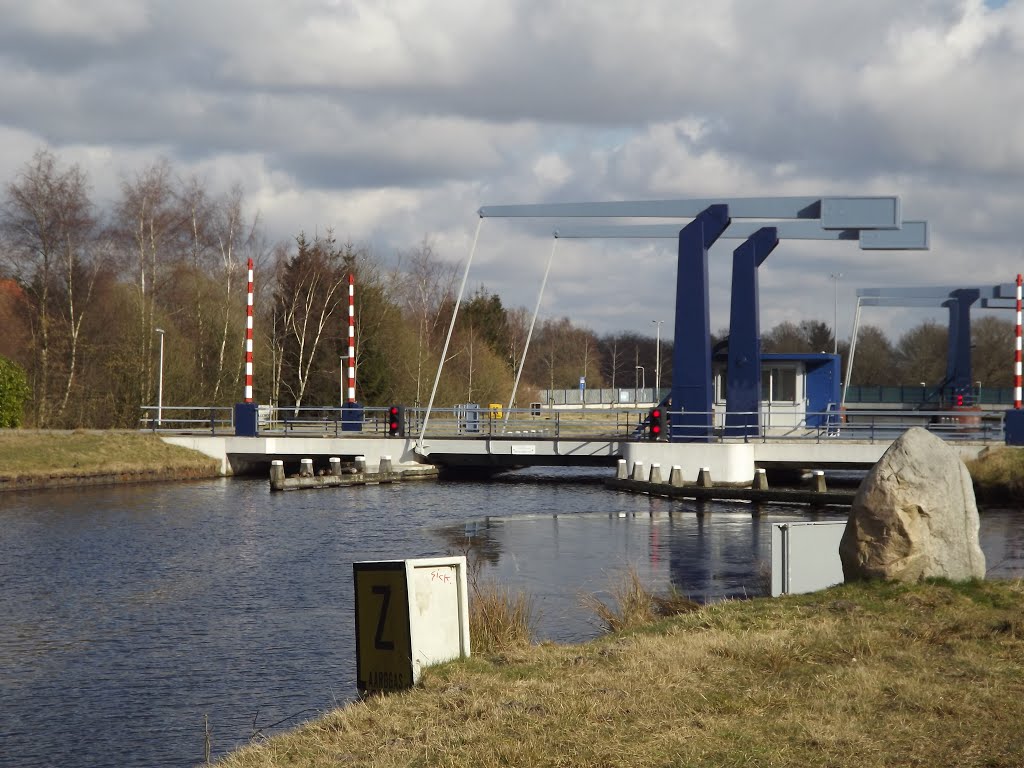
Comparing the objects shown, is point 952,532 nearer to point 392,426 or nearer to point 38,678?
point 38,678

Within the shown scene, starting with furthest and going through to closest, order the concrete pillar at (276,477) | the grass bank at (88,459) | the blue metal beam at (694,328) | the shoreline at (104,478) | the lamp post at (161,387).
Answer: the lamp post at (161,387) → the grass bank at (88,459) → the concrete pillar at (276,477) → the shoreline at (104,478) → the blue metal beam at (694,328)

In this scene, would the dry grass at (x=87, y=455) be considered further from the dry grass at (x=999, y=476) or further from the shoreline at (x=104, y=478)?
the dry grass at (x=999, y=476)

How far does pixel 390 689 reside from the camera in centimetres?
784

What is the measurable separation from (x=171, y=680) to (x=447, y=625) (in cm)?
359

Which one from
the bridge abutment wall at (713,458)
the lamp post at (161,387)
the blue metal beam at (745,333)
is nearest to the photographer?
the bridge abutment wall at (713,458)

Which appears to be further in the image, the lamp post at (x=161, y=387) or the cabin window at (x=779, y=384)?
the lamp post at (x=161, y=387)

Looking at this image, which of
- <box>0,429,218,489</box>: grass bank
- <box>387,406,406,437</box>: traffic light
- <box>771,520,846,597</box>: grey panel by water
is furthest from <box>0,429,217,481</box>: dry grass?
<box>771,520,846,597</box>: grey panel by water

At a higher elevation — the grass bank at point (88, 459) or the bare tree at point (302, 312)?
the bare tree at point (302, 312)

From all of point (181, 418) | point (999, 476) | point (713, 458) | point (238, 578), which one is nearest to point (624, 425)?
point (713, 458)

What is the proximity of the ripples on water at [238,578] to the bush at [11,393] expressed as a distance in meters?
7.75

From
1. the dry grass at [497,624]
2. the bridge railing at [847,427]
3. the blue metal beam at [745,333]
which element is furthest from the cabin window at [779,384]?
the dry grass at [497,624]

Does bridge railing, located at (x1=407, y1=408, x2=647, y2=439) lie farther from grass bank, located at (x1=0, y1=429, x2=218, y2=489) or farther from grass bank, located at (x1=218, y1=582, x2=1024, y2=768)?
grass bank, located at (x1=218, y1=582, x2=1024, y2=768)

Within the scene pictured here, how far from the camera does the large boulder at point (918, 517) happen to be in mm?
9367

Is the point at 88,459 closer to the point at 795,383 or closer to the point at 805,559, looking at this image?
the point at 795,383
